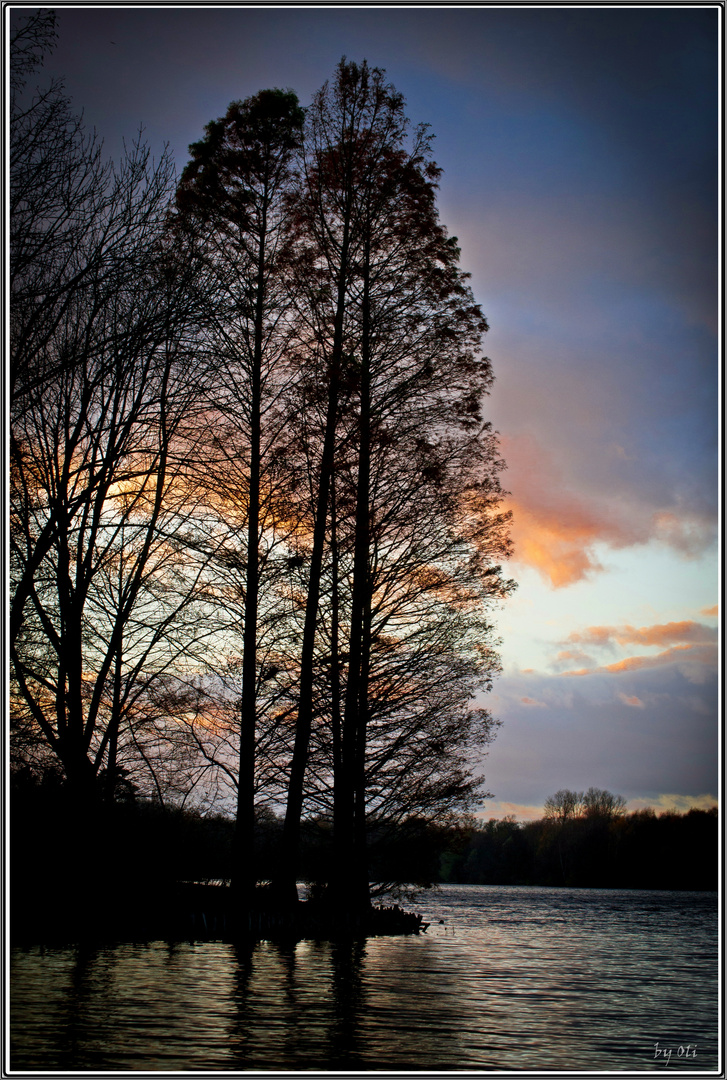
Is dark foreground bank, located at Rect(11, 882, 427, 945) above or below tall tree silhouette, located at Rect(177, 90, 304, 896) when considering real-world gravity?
below

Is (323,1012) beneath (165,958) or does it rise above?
above

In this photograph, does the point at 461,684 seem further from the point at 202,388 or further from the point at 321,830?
the point at 202,388

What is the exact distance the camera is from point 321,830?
16859 mm

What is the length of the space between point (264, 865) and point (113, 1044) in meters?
13.6

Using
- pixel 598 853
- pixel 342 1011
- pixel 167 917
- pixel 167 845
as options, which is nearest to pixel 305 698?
pixel 167 845

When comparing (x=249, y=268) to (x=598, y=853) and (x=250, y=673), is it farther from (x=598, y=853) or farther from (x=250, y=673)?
(x=598, y=853)

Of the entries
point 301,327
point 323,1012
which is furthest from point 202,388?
point 323,1012
